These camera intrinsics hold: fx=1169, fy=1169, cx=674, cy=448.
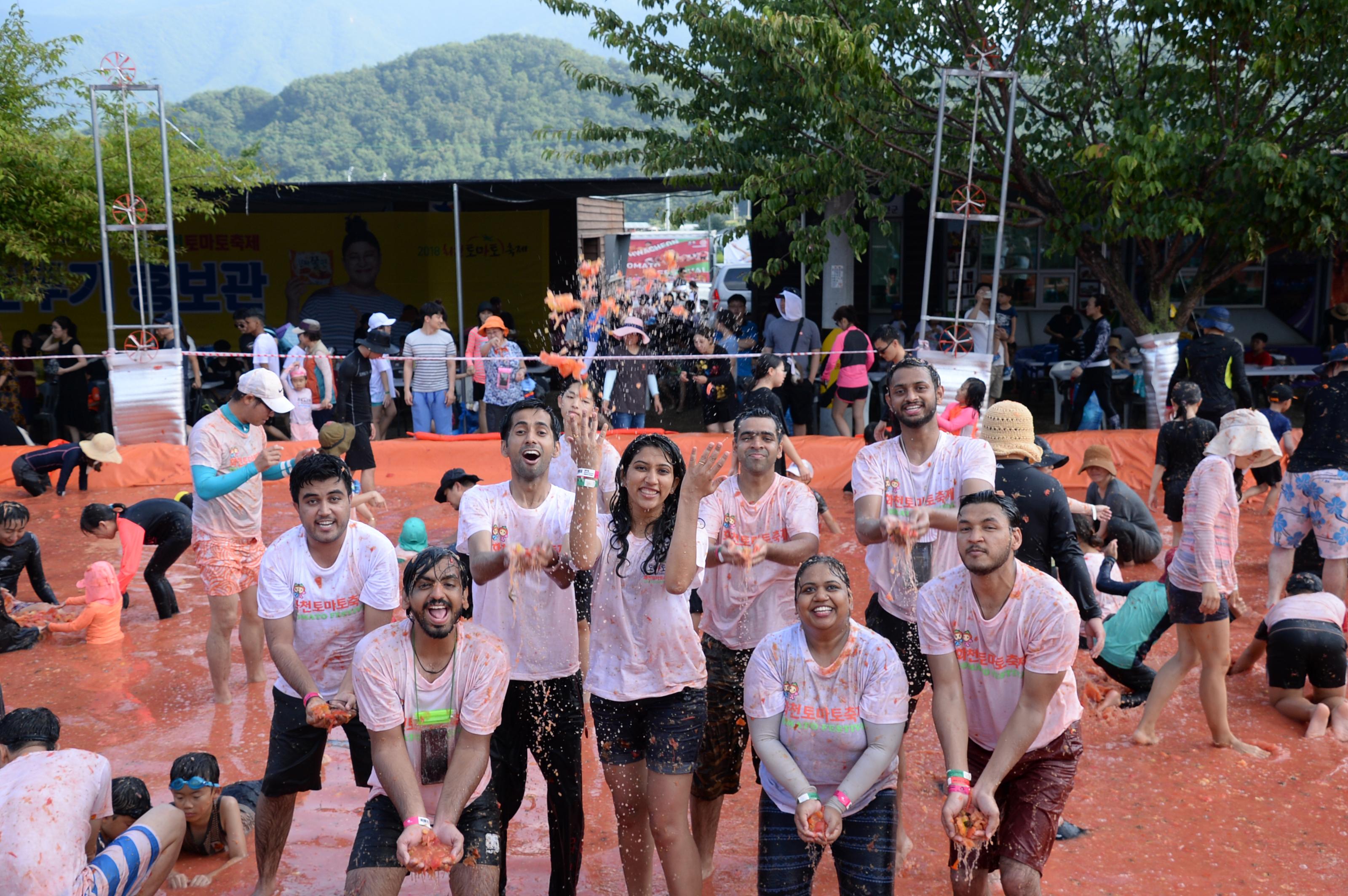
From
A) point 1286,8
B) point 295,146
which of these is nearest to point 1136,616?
point 1286,8

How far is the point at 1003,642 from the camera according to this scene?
12.5 feet

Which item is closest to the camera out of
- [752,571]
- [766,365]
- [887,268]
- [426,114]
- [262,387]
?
[752,571]

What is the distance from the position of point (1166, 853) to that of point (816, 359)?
8.83m

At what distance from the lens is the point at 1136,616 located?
6375mm

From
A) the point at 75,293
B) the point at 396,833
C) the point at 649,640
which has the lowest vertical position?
the point at 396,833

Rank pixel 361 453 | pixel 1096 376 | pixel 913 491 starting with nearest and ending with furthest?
pixel 913 491
pixel 361 453
pixel 1096 376

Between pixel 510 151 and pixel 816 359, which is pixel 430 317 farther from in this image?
pixel 510 151

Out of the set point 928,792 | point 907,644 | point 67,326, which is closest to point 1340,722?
point 928,792

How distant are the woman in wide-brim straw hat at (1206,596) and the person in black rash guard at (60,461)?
9.75 meters

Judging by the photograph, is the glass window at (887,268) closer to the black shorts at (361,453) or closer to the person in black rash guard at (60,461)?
the black shorts at (361,453)

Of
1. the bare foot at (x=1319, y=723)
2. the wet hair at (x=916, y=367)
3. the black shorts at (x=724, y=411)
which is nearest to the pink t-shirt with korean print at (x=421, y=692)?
the wet hair at (x=916, y=367)

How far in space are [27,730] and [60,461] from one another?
27.4 ft

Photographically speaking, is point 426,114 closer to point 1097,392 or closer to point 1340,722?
point 1097,392

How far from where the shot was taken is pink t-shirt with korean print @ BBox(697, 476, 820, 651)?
4.43m
